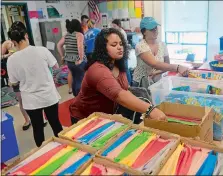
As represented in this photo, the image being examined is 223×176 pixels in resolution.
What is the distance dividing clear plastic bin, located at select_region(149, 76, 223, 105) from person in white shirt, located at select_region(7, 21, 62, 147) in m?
1.08

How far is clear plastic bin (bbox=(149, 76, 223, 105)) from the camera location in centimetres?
164

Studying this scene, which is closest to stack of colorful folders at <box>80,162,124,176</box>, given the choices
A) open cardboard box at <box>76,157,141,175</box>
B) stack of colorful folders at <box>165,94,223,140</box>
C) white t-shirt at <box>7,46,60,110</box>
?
open cardboard box at <box>76,157,141,175</box>

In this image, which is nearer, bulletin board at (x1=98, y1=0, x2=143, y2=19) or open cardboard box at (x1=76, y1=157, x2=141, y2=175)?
open cardboard box at (x1=76, y1=157, x2=141, y2=175)

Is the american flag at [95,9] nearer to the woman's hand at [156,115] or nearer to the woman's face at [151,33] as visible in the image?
the woman's face at [151,33]

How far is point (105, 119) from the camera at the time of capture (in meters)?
1.36

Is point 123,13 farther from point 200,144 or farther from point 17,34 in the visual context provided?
point 200,144

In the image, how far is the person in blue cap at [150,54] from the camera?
2260 millimetres

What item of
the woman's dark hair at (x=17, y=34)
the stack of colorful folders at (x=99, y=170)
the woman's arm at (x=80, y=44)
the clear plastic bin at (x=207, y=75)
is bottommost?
the stack of colorful folders at (x=99, y=170)

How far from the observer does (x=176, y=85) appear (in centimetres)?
188

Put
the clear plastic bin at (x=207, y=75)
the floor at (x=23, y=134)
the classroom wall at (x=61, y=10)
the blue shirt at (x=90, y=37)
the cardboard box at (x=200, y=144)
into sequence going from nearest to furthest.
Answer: the cardboard box at (x=200, y=144) → the clear plastic bin at (x=207, y=75) → the floor at (x=23, y=134) → the blue shirt at (x=90, y=37) → the classroom wall at (x=61, y=10)

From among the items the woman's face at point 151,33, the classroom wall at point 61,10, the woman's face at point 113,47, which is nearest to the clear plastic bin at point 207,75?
the woman's face at point 151,33

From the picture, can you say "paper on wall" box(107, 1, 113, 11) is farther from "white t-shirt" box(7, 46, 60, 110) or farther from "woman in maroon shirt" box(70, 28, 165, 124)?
"woman in maroon shirt" box(70, 28, 165, 124)

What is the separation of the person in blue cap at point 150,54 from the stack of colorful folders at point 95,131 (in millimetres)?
1078

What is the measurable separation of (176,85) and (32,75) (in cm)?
128
